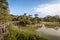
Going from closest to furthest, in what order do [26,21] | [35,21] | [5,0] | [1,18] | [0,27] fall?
[0,27]
[1,18]
[5,0]
[26,21]
[35,21]

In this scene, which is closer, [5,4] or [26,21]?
[5,4]

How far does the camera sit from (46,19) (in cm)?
3094

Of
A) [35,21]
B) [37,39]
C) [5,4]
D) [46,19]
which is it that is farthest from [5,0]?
[46,19]

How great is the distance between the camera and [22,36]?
6730 mm

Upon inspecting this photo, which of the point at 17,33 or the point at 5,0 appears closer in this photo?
the point at 17,33

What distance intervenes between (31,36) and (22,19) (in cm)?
1551

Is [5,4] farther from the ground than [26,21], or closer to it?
farther from the ground

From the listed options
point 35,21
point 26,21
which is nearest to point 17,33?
point 26,21

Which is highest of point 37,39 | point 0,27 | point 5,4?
point 5,4

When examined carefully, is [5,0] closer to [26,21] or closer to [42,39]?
[42,39]

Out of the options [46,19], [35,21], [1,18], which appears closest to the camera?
[1,18]

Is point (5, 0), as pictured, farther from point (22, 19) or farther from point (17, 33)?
point (22, 19)

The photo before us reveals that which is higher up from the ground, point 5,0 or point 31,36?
point 5,0

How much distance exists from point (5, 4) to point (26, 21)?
11053mm
